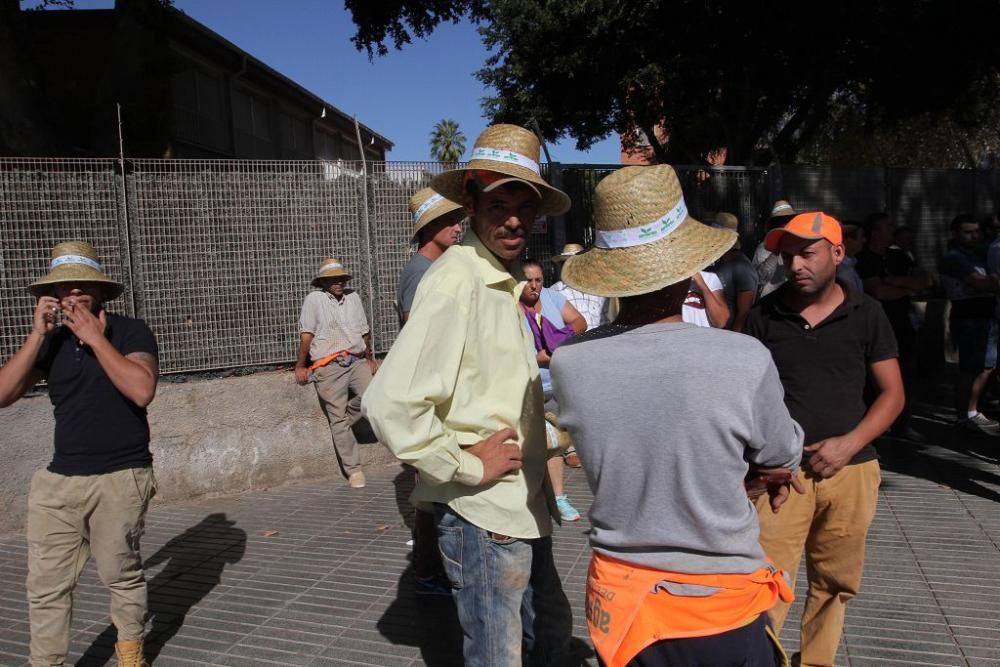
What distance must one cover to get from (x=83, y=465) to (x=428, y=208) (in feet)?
6.77

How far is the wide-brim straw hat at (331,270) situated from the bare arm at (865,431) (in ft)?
16.0

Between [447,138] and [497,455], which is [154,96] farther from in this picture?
[447,138]

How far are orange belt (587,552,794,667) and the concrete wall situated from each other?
18.3 ft

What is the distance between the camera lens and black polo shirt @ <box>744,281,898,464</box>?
124 inches

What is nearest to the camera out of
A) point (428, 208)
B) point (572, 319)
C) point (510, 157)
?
point (510, 157)

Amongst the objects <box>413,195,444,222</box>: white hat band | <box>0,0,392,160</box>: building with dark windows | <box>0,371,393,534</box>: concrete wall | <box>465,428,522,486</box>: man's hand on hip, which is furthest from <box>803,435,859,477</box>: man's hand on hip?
<box>0,0,392,160</box>: building with dark windows

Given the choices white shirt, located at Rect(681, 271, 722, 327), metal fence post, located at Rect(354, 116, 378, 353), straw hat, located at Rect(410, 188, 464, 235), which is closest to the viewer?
straw hat, located at Rect(410, 188, 464, 235)

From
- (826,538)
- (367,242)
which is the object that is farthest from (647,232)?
(367,242)

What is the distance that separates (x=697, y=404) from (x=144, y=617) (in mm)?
2922

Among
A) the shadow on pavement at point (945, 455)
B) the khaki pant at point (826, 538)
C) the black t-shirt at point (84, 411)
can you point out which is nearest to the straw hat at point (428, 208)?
the black t-shirt at point (84, 411)

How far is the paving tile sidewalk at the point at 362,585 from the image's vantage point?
404 cm

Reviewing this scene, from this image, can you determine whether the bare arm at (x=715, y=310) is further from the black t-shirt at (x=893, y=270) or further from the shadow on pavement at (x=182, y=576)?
the shadow on pavement at (x=182, y=576)

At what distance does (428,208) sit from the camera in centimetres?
457

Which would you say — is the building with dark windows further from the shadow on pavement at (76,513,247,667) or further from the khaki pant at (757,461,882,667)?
the khaki pant at (757,461,882,667)
